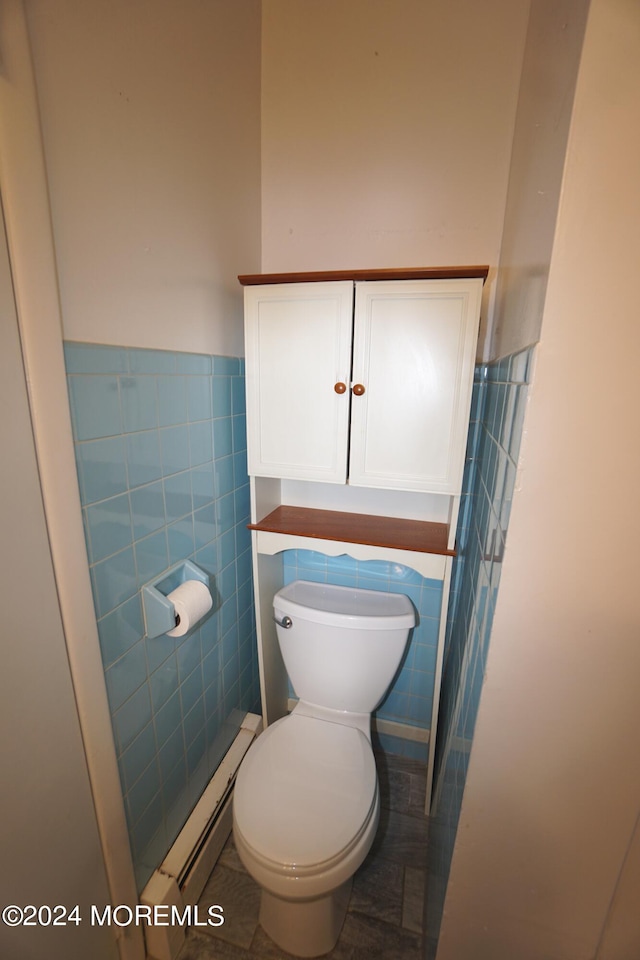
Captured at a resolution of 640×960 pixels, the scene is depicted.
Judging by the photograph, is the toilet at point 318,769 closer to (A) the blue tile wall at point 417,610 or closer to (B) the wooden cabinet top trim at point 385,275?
(A) the blue tile wall at point 417,610

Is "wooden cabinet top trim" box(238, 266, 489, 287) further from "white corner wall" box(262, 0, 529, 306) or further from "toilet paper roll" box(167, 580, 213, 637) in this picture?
"toilet paper roll" box(167, 580, 213, 637)

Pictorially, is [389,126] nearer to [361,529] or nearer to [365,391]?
[365,391]

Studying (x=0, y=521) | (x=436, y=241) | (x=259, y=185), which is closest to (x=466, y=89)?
(x=436, y=241)

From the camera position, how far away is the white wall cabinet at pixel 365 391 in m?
1.02

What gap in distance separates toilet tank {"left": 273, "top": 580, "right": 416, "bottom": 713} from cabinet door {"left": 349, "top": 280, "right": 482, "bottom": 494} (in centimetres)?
43

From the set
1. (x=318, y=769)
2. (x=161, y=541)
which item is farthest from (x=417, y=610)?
(x=161, y=541)

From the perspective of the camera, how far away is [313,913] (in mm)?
986

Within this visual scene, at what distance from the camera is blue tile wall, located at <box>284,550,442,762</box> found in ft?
4.57

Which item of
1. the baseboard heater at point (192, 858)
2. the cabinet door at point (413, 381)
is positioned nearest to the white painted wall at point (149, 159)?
the cabinet door at point (413, 381)

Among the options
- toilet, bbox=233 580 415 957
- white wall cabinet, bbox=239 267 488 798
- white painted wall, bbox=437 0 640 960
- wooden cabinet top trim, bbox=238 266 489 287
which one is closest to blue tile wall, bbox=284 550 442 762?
toilet, bbox=233 580 415 957

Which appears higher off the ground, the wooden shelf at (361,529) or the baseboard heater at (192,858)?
the wooden shelf at (361,529)

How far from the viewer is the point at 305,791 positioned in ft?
3.38

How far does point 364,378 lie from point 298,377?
190 mm

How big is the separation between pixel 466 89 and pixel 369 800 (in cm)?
194
